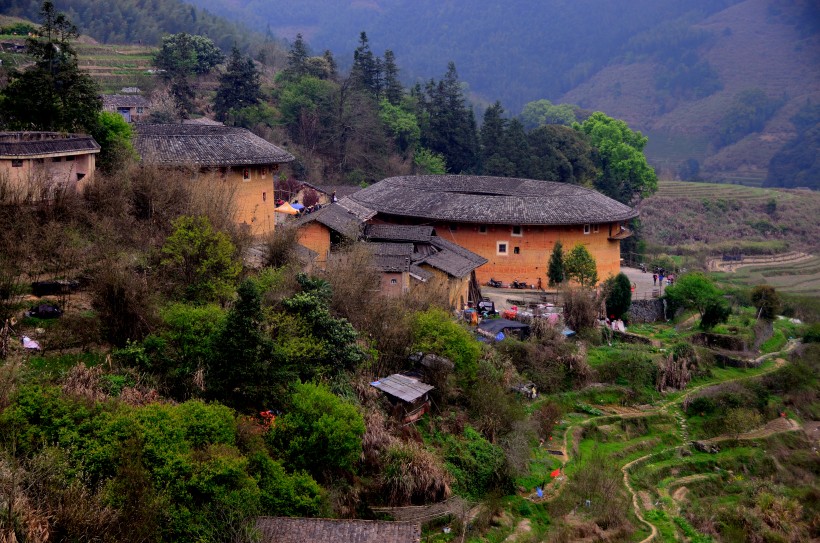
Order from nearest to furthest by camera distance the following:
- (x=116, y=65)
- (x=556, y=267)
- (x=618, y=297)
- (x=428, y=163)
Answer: (x=618, y=297) < (x=556, y=267) < (x=428, y=163) < (x=116, y=65)

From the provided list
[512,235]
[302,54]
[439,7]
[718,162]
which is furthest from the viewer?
[439,7]

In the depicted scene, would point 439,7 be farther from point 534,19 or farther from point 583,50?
point 583,50

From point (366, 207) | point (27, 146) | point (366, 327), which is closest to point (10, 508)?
point (366, 327)

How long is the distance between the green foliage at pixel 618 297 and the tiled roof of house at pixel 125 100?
23820 mm

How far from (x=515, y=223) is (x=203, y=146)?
34.8 feet

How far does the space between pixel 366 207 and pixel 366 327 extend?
13.6 metres

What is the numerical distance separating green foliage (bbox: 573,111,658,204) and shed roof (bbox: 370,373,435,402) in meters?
30.6

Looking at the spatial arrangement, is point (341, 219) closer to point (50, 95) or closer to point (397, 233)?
point (397, 233)

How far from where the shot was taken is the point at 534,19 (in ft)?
420

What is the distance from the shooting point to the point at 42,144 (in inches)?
661

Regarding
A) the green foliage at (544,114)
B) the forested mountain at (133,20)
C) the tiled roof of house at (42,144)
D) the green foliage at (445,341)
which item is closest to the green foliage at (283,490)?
the green foliage at (445,341)

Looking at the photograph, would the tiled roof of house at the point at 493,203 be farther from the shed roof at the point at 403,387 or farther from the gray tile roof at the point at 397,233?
the shed roof at the point at 403,387

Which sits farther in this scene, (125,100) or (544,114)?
(544,114)

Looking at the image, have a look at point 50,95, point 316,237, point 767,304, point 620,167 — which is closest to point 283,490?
point 50,95
